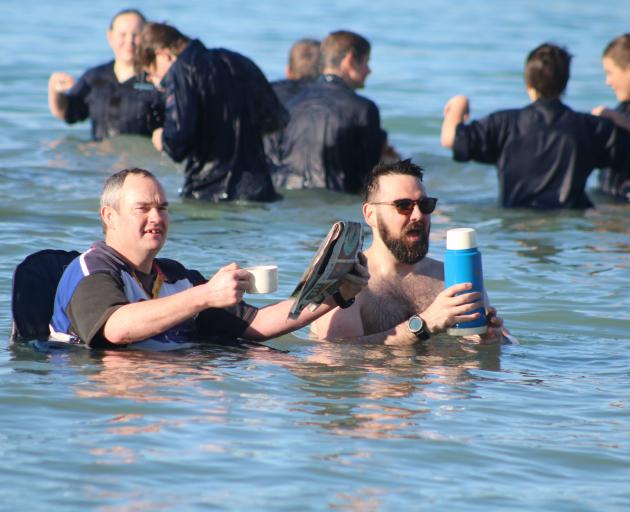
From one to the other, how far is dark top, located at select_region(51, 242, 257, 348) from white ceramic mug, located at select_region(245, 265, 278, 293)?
655mm

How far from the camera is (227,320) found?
712cm

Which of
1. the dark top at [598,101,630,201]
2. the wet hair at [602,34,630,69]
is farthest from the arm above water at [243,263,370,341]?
the dark top at [598,101,630,201]

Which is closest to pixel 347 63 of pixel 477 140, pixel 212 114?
pixel 477 140

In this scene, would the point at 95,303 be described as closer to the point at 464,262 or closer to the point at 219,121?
the point at 464,262

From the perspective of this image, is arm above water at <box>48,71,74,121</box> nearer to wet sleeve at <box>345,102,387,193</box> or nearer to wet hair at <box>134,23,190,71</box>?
wet hair at <box>134,23,190,71</box>

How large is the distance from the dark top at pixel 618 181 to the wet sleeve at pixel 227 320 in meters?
6.55

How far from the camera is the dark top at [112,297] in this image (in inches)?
255

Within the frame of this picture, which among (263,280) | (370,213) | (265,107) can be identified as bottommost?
(263,280)

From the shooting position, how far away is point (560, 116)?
12156 mm

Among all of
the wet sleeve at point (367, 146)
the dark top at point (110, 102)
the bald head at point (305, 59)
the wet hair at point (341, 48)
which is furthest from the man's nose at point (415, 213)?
the bald head at point (305, 59)

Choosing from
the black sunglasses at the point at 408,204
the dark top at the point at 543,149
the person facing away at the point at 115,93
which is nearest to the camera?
the black sunglasses at the point at 408,204

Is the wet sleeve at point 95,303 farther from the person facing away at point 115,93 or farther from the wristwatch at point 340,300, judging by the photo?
the person facing away at point 115,93

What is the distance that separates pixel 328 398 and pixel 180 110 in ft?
17.6

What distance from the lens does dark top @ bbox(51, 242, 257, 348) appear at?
646 centimetres
